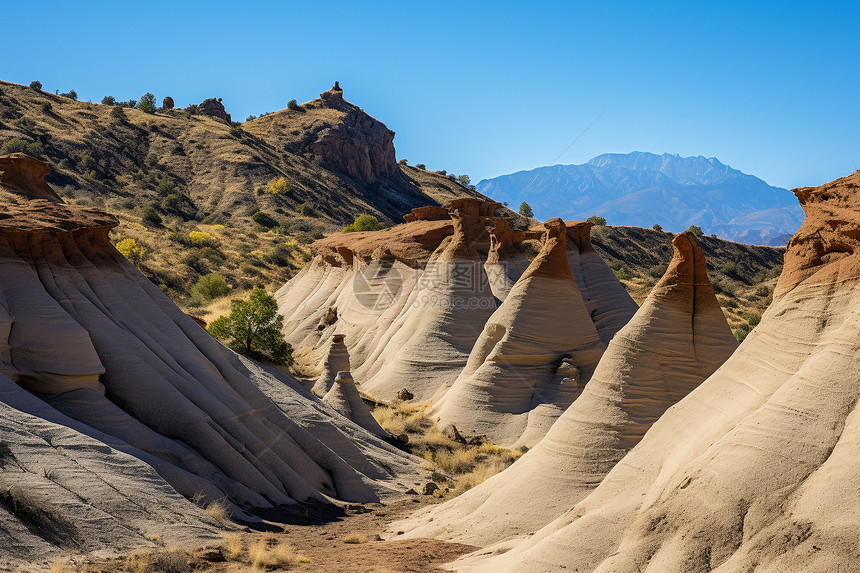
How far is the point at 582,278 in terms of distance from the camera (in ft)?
87.5

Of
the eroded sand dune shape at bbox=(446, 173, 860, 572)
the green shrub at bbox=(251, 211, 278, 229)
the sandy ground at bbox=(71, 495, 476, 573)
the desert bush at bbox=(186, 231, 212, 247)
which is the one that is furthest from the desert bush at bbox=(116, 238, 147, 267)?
the eroded sand dune shape at bbox=(446, 173, 860, 572)

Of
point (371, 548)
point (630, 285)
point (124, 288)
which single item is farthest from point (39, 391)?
point (630, 285)

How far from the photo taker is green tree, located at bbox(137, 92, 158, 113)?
268ft

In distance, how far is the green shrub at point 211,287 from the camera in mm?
41188

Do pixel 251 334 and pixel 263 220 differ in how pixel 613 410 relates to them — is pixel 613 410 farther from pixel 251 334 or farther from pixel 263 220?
pixel 263 220

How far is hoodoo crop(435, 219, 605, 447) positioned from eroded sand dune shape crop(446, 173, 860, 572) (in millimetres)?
10805

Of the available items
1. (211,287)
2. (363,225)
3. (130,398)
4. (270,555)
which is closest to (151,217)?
(211,287)

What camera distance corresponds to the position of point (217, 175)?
6894 cm

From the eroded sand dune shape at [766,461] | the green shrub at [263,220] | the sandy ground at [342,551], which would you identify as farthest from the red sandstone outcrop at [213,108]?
the eroded sand dune shape at [766,461]

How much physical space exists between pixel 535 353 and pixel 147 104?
74.1 meters

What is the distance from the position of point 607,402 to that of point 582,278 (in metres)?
15.9

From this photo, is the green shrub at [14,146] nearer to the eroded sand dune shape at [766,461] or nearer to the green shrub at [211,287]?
the green shrub at [211,287]

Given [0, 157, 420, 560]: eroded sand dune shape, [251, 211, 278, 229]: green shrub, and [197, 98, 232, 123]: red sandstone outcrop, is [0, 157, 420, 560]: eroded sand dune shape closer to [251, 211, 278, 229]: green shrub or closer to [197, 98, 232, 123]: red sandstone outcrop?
[251, 211, 278, 229]: green shrub

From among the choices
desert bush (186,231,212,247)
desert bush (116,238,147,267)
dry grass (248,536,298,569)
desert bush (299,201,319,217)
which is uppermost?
desert bush (299,201,319,217)
